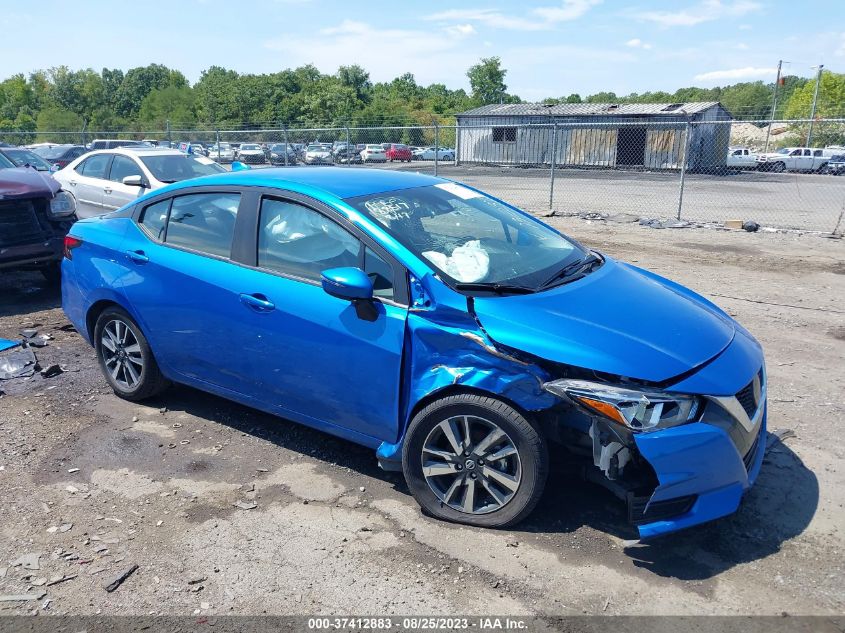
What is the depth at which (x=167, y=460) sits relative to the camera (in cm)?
402

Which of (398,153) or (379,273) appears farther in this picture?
(398,153)

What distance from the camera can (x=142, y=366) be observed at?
4578mm

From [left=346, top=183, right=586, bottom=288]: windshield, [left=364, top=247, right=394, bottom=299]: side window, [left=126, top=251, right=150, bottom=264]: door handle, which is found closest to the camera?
[left=364, top=247, right=394, bottom=299]: side window

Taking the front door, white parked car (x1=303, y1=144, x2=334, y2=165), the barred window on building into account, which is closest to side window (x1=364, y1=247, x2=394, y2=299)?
the front door

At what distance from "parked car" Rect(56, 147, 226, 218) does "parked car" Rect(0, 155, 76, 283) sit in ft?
9.28

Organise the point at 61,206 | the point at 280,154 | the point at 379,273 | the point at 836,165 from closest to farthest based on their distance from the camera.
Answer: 1. the point at 379,273
2. the point at 61,206
3. the point at 280,154
4. the point at 836,165

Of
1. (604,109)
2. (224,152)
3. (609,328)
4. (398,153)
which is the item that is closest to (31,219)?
(609,328)

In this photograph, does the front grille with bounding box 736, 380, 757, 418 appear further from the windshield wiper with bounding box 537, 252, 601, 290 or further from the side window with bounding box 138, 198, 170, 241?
the side window with bounding box 138, 198, 170, 241

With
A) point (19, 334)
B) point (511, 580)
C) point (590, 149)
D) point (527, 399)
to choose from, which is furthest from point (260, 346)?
point (590, 149)

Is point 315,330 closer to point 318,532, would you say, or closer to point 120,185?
point 318,532

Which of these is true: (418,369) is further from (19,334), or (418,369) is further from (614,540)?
(19,334)

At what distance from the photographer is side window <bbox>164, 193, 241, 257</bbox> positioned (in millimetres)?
4078

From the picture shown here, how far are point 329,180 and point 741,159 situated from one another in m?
37.2

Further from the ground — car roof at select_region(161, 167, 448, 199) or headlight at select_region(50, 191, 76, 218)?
car roof at select_region(161, 167, 448, 199)
